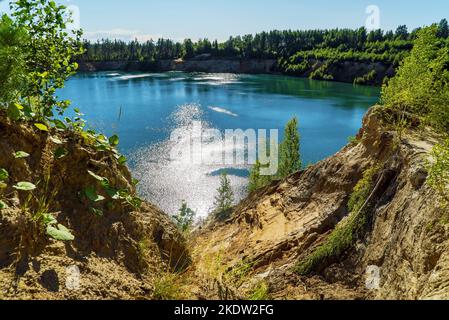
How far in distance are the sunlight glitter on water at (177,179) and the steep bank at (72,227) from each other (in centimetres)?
3377

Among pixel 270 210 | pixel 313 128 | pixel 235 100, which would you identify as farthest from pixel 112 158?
pixel 235 100

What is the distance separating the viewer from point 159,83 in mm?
125625

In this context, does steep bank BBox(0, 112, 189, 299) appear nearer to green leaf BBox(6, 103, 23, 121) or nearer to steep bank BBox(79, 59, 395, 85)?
green leaf BBox(6, 103, 23, 121)

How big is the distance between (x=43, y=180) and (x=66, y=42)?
11.7ft

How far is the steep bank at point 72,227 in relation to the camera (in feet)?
20.2

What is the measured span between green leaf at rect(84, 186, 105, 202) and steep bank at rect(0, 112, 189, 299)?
0.03 meters

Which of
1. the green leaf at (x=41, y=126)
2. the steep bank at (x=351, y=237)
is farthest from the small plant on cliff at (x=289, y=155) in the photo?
the green leaf at (x=41, y=126)

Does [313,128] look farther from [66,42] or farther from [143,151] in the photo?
[66,42]

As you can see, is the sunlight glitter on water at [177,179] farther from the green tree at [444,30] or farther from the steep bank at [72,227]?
the green tree at [444,30]

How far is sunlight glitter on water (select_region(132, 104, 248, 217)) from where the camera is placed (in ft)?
150

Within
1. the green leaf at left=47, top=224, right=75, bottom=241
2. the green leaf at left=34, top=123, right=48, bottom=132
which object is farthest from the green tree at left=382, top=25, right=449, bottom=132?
the green leaf at left=47, top=224, right=75, bottom=241

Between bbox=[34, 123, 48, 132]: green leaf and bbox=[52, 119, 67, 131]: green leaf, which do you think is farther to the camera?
bbox=[52, 119, 67, 131]: green leaf

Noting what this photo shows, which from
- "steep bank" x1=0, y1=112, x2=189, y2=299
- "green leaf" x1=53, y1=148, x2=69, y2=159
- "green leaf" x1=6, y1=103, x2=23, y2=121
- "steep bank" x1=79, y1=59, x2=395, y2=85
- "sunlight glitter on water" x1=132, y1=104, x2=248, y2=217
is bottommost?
"sunlight glitter on water" x1=132, y1=104, x2=248, y2=217

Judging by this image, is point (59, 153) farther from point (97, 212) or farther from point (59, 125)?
point (97, 212)
